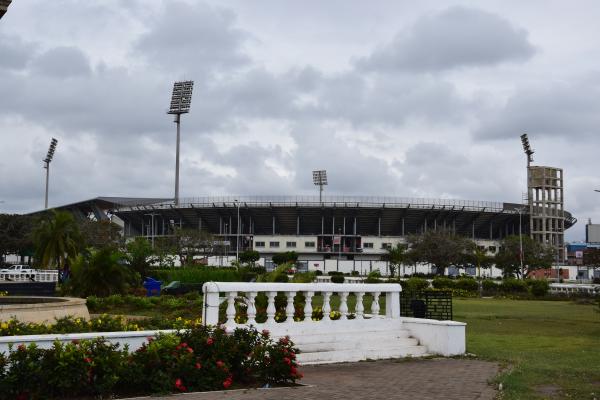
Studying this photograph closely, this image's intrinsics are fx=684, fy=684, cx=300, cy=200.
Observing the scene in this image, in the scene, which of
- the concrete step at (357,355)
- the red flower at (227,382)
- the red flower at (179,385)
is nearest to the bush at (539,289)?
the concrete step at (357,355)

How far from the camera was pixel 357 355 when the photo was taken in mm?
13289

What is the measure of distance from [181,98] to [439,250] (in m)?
49.5

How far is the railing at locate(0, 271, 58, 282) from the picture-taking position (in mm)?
52000

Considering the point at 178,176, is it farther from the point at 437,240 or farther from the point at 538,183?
the point at 538,183

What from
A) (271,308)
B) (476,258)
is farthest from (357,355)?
(476,258)

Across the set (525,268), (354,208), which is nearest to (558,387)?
(525,268)

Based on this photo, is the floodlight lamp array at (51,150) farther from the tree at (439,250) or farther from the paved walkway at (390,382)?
the paved walkway at (390,382)

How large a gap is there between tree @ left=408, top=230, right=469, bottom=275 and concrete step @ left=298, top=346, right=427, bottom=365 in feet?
235

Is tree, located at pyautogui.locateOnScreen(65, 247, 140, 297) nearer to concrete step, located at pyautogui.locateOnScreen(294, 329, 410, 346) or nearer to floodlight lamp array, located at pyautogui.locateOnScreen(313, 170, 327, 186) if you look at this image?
concrete step, located at pyautogui.locateOnScreen(294, 329, 410, 346)

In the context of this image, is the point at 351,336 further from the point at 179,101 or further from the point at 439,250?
the point at 179,101

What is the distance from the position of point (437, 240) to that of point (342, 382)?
3000 inches

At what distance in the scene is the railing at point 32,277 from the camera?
52.0m

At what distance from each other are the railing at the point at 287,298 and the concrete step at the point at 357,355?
0.70m

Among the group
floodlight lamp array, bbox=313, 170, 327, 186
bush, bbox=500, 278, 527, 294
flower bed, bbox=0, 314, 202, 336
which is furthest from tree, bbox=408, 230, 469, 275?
flower bed, bbox=0, 314, 202, 336
